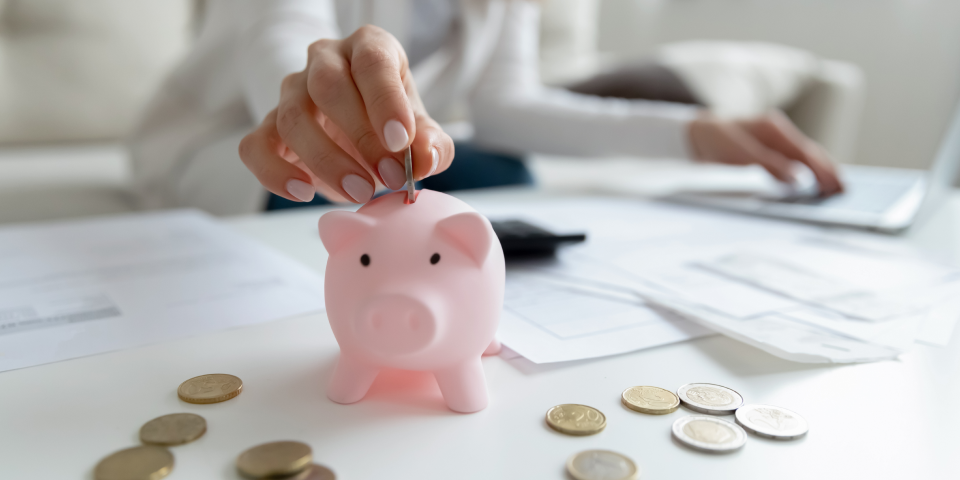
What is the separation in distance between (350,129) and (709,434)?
273mm

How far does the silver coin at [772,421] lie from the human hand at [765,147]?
726 mm

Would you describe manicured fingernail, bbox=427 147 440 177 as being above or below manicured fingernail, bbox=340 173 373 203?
above

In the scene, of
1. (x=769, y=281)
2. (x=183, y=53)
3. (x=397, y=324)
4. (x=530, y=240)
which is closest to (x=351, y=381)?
(x=397, y=324)

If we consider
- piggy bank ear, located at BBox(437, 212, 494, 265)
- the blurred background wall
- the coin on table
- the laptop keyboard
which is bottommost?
the coin on table

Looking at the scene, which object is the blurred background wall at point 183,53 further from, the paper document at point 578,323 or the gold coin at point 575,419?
the gold coin at point 575,419

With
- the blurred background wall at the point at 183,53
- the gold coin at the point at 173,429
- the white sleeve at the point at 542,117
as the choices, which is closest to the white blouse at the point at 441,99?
the white sleeve at the point at 542,117

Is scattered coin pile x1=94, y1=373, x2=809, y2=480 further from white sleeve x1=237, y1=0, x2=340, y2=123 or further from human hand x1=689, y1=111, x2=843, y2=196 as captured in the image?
human hand x1=689, y1=111, x2=843, y2=196

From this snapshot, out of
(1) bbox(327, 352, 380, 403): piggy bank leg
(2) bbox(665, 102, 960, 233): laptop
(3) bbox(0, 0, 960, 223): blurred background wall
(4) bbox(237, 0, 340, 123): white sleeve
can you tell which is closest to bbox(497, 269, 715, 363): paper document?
(1) bbox(327, 352, 380, 403): piggy bank leg

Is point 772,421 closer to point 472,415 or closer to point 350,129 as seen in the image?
point 472,415

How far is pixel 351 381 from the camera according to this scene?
12.8 inches

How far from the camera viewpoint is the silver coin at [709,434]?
0.93ft

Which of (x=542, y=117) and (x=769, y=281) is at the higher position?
(x=542, y=117)

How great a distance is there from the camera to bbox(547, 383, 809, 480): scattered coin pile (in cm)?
27

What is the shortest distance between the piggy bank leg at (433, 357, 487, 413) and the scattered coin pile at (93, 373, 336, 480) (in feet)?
0.25
